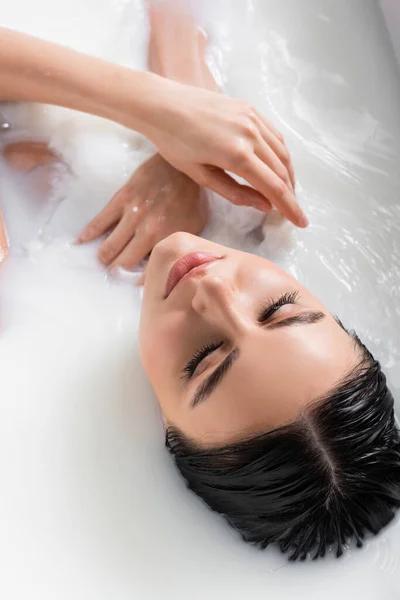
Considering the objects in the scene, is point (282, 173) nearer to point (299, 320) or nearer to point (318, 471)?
point (299, 320)

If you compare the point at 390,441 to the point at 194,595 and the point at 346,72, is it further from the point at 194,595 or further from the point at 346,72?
the point at 346,72

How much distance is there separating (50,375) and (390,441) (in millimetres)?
497

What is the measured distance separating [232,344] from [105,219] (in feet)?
1.22

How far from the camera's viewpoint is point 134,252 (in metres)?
0.97

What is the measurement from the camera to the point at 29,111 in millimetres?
1037

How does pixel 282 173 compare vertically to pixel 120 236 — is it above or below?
above

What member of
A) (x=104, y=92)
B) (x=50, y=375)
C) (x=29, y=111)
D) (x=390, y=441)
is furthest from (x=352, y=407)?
(x=29, y=111)

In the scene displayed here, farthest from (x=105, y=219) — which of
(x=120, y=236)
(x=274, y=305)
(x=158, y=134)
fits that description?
(x=274, y=305)

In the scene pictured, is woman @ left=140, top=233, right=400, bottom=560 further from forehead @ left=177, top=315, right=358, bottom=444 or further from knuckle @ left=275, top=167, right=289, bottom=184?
knuckle @ left=275, top=167, right=289, bottom=184

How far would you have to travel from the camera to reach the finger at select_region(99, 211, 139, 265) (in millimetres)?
972

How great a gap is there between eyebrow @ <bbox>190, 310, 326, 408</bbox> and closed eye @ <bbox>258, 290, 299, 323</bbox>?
0.07 feet

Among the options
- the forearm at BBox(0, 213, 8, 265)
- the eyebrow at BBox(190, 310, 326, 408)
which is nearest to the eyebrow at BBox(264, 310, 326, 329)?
the eyebrow at BBox(190, 310, 326, 408)

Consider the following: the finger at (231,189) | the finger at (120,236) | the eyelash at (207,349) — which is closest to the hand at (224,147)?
the finger at (231,189)

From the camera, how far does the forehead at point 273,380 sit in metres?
0.68
